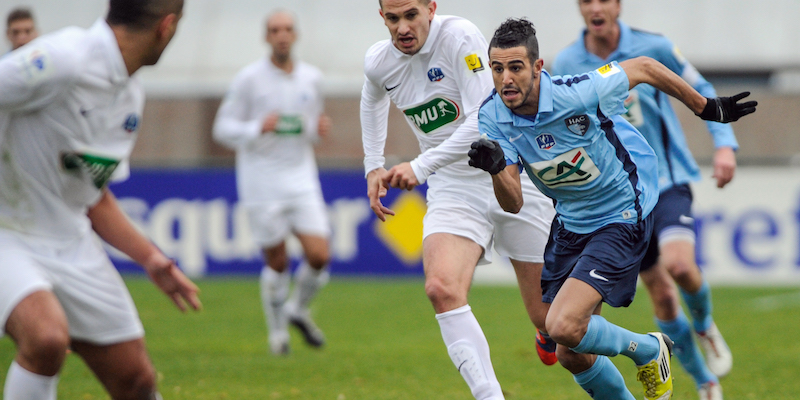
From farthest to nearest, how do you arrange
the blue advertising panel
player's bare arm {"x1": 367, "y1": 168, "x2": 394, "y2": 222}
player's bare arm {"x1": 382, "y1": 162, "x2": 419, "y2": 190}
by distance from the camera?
the blue advertising panel < player's bare arm {"x1": 367, "y1": 168, "x2": 394, "y2": 222} < player's bare arm {"x1": 382, "y1": 162, "x2": 419, "y2": 190}

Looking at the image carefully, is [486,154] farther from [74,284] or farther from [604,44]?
[604,44]

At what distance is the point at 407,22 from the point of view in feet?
15.7

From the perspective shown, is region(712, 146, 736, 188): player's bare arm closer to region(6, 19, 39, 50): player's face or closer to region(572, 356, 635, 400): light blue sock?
region(572, 356, 635, 400): light blue sock

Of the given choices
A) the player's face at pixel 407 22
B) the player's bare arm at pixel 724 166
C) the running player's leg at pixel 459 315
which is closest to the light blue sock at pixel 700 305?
the player's bare arm at pixel 724 166

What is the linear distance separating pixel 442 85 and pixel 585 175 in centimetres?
104

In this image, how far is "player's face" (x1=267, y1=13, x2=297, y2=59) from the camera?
8508 millimetres

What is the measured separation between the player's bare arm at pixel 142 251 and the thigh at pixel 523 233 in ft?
6.53

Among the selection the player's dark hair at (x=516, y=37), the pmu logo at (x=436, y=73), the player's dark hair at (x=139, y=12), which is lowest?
the pmu logo at (x=436, y=73)

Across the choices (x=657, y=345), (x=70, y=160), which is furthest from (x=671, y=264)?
(x=70, y=160)

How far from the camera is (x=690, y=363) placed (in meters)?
5.67

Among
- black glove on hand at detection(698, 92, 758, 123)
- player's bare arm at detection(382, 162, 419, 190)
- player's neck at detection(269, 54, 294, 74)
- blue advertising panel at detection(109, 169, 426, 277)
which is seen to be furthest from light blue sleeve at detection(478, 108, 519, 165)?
blue advertising panel at detection(109, 169, 426, 277)

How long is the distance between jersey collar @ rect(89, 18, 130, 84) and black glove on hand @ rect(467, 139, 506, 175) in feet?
4.96

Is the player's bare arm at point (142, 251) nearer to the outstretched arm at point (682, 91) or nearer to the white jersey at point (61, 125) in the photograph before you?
the white jersey at point (61, 125)

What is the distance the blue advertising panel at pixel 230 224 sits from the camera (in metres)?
13.6
